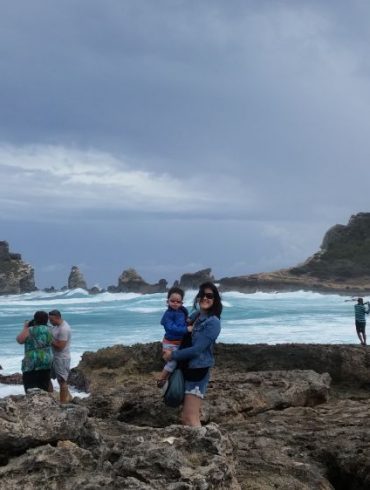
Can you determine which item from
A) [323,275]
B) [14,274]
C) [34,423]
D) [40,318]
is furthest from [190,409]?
[14,274]

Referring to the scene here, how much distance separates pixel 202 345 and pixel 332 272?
7053 cm

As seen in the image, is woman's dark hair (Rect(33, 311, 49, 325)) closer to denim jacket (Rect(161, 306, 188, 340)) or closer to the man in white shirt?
the man in white shirt

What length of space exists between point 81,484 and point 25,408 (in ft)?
2.27

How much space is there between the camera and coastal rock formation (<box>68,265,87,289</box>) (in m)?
103

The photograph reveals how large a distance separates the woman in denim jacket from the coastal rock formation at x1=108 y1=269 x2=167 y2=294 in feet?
259

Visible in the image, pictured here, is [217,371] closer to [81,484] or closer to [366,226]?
[81,484]

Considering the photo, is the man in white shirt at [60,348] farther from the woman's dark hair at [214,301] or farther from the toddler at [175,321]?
the woman's dark hair at [214,301]

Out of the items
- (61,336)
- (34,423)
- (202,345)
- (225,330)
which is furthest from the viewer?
(225,330)

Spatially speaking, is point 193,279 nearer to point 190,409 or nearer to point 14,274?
point 14,274

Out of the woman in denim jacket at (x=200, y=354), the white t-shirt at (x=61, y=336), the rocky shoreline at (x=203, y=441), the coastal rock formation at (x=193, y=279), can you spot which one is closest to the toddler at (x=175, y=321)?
the rocky shoreline at (x=203, y=441)

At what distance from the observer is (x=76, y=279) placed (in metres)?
104

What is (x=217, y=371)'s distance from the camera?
1012 centimetres

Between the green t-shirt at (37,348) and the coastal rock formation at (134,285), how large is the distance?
7655cm

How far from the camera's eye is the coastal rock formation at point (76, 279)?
102844 mm
